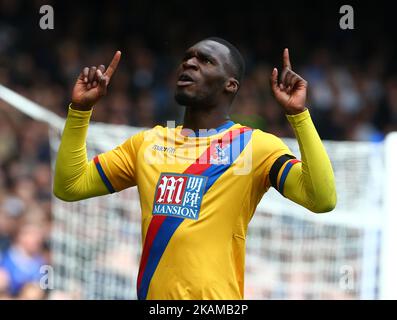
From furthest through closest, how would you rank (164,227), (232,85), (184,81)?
(232,85) < (184,81) < (164,227)

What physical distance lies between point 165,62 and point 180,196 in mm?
8324

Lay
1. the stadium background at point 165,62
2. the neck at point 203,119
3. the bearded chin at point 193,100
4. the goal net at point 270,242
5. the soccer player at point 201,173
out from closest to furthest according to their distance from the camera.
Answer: the soccer player at point 201,173
the bearded chin at point 193,100
the neck at point 203,119
the goal net at point 270,242
the stadium background at point 165,62

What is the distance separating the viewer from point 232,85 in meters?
4.58

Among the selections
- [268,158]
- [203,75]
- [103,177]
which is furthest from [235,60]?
[103,177]

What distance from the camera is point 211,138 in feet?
14.6

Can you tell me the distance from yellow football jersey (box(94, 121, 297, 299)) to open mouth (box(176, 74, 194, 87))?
252mm

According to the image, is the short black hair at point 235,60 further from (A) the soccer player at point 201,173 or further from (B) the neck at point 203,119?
(B) the neck at point 203,119

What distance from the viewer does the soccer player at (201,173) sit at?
13.6 feet

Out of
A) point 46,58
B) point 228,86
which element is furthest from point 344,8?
point 228,86

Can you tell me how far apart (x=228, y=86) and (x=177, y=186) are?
578 mm

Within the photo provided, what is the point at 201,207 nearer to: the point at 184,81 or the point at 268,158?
the point at 268,158

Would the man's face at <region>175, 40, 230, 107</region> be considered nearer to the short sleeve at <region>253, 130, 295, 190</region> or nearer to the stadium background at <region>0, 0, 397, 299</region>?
the short sleeve at <region>253, 130, 295, 190</region>

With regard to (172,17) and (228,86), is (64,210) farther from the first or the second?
(172,17)

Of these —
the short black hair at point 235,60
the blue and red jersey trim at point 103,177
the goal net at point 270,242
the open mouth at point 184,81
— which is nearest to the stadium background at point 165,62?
the goal net at point 270,242
